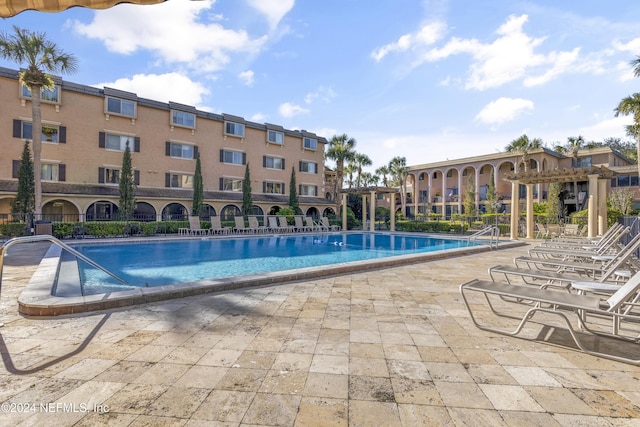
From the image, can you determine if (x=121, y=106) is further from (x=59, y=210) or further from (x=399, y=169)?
(x=399, y=169)

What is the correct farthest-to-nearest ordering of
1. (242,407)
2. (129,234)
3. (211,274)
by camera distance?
(129,234) → (211,274) → (242,407)

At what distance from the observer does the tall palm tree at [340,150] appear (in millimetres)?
32750

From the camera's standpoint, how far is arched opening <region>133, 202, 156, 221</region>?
21.3 m

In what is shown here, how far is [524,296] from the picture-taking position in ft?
10.8

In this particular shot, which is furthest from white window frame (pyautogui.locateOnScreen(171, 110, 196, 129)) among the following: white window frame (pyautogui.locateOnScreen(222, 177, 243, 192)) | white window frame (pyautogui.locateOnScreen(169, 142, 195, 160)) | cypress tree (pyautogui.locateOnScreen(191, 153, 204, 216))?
white window frame (pyautogui.locateOnScreen(222, 177, 243, 192))

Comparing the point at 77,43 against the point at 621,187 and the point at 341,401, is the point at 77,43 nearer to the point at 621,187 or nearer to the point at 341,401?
the point at 341,401

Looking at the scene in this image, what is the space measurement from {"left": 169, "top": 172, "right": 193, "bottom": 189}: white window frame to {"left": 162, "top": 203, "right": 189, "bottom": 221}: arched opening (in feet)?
5.13

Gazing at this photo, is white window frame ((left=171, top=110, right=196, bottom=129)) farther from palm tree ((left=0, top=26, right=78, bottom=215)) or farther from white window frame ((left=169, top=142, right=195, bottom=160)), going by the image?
palm tree ((left=0, top=26, right=78, bottom=215))

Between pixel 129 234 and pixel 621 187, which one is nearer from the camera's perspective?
pixel 129 234

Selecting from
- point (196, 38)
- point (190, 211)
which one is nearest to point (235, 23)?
point (196, 38)

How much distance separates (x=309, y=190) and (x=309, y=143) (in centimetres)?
472

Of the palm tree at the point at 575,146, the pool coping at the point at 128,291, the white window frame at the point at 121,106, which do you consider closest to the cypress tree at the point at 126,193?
the white window frame at the point at 121,106

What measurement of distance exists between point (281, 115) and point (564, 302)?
1190 inches

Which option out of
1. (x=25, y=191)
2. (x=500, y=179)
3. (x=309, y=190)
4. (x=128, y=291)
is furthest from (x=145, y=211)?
(x=500, y=179)
